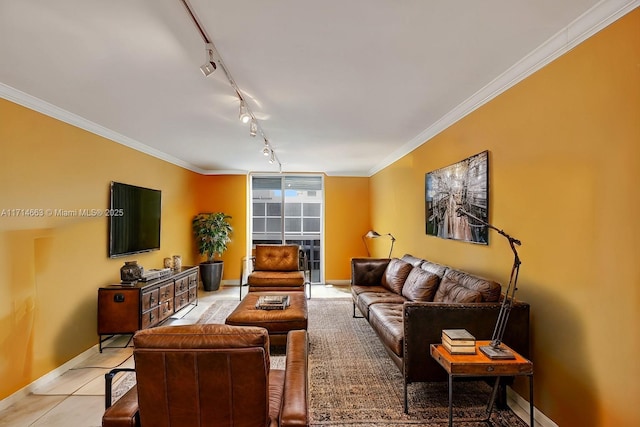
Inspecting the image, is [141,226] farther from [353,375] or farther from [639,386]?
[639,386]

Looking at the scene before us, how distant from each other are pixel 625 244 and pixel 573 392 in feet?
3.16

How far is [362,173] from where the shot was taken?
711 centimetres

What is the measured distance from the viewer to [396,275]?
3.96 metres

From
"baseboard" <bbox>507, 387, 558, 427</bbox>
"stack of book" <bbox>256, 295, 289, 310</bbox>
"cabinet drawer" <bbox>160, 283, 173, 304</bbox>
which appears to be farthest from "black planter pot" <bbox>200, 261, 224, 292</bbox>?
"baseboard" <bbox>507, 387, 558, 427</bbox>

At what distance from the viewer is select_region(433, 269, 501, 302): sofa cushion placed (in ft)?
7.74

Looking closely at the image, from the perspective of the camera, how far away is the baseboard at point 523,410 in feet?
6.78

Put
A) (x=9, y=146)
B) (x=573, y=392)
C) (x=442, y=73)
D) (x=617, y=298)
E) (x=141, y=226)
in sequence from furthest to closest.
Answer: (x=141, y=226), (x=9, y=146), (x=442, y=73), (x=573, y=392), (x=617, y=298)

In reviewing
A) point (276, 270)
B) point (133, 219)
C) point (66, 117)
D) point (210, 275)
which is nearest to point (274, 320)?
Result: point (276, 270)

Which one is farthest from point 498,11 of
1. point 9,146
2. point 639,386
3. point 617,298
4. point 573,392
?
point 9,146

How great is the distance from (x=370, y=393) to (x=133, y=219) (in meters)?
3.58

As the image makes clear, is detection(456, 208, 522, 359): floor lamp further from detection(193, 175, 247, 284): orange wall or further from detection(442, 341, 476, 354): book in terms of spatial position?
detection(193, 175, 247, 284): orange wall

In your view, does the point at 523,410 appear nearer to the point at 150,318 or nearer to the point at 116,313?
the point at 150,318

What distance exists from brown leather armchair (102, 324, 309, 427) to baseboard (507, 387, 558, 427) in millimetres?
1824

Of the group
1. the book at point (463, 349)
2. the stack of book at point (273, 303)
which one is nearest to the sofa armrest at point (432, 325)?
the book at point (463, 349)
